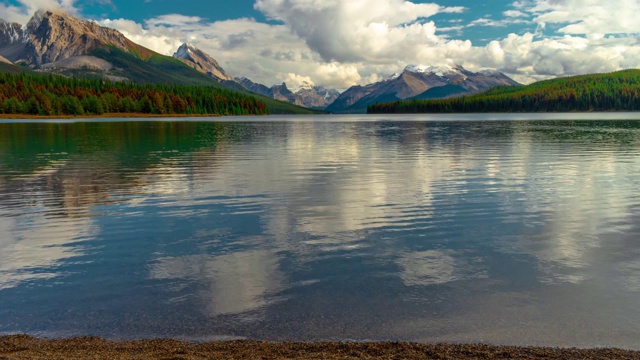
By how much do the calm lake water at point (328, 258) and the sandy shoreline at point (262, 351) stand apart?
0.59m

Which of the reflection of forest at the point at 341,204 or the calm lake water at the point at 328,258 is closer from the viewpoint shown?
the calm lake water at the point at 328,258

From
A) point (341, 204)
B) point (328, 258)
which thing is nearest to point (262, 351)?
point (328, 258)

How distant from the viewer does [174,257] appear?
17.8 m

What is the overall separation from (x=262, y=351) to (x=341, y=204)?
1755 centimetres

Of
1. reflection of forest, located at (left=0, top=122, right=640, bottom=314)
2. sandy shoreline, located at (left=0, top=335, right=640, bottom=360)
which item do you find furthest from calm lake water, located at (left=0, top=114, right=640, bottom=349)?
sandy shoreline, located at (left=0, top=335, right=640, bottom=360)

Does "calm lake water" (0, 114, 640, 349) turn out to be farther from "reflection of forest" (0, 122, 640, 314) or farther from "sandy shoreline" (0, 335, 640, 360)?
"sandy shoreline" (0, 335, 640, 360)

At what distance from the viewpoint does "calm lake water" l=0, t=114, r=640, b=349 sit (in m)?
12.2

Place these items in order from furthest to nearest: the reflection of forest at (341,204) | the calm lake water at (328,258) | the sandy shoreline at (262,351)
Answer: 1. the reflection of forest at (341,204)
2. the calm lake water at (328,258)
3. the sandy shoreline at (262,351)

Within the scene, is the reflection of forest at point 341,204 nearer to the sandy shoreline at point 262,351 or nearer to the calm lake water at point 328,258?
the calm lake water at point 328,258

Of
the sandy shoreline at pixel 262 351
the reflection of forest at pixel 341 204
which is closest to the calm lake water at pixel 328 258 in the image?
the reflection of forest at pixel 341 204

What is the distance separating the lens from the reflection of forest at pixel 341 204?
16688 mm

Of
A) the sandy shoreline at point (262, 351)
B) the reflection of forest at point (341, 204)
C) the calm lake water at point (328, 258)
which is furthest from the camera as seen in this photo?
the reflection of forest at point (341, 204)

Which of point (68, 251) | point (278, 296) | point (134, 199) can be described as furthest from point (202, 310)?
point (134, 199)

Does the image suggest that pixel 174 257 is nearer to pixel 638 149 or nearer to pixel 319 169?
pixel 319 169
